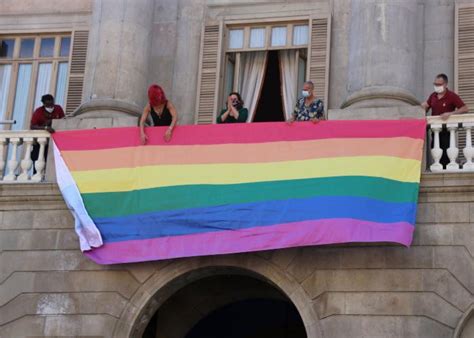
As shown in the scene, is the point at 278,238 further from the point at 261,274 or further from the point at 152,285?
the point at 152,285

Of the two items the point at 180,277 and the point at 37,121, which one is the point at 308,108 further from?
the point at 37,121

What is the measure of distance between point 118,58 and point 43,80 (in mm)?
2784

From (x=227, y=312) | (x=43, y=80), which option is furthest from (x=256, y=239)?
(x=43, y=80)

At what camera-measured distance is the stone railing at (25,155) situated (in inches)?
733

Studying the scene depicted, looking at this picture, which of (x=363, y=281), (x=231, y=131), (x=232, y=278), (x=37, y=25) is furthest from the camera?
(x=37, y=25)

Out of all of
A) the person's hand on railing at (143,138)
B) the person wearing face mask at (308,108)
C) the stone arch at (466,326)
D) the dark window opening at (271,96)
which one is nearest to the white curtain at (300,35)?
the dark window opening at (271,96)

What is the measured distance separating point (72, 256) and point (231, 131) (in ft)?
10.5

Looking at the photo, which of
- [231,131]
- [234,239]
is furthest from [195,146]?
[234,239]

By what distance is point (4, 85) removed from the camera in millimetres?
21984

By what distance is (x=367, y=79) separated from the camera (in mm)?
18312

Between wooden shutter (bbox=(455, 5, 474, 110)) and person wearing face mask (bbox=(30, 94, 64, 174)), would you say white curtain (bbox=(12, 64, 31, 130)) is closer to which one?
person wearing face mask (bbox=(30, 94, 64, 174))

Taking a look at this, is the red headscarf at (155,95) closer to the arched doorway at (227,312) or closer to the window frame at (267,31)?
the window frame at (267,31)

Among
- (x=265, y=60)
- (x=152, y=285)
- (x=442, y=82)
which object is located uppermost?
(x=265, y=60)

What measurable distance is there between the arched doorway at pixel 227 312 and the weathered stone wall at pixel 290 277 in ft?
7.34
